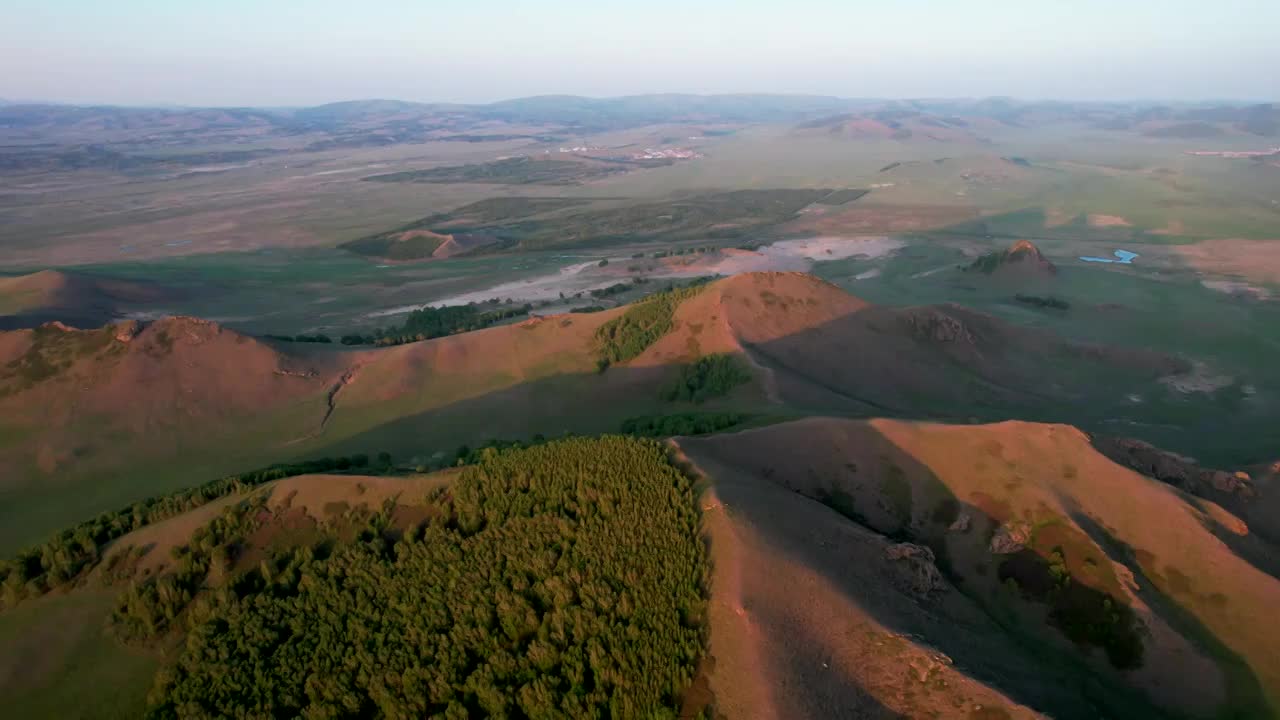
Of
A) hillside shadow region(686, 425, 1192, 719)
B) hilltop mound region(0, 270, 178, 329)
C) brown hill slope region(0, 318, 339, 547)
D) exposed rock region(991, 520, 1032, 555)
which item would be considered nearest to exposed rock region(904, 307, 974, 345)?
hillside shadow region(686, 425, 1192, 719)

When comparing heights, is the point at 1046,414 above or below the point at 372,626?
below

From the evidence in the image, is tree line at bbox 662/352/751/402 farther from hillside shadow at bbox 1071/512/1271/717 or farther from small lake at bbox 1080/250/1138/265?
small lake at bbox 1080/250/1138/265

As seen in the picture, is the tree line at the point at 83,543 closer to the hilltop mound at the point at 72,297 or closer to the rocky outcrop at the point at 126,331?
the rocky outcrop at the point at 126,331

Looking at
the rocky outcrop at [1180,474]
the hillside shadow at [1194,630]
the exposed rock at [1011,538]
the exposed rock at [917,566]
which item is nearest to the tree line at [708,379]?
the rocky outcrop at [1180,474]

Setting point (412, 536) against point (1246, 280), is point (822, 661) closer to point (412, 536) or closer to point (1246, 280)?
point (412, 536)

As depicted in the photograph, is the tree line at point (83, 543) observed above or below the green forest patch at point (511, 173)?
below

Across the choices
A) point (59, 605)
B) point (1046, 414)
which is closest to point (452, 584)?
point (59, 605)

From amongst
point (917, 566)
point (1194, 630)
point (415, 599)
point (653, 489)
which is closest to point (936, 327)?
point (1194, 630)
